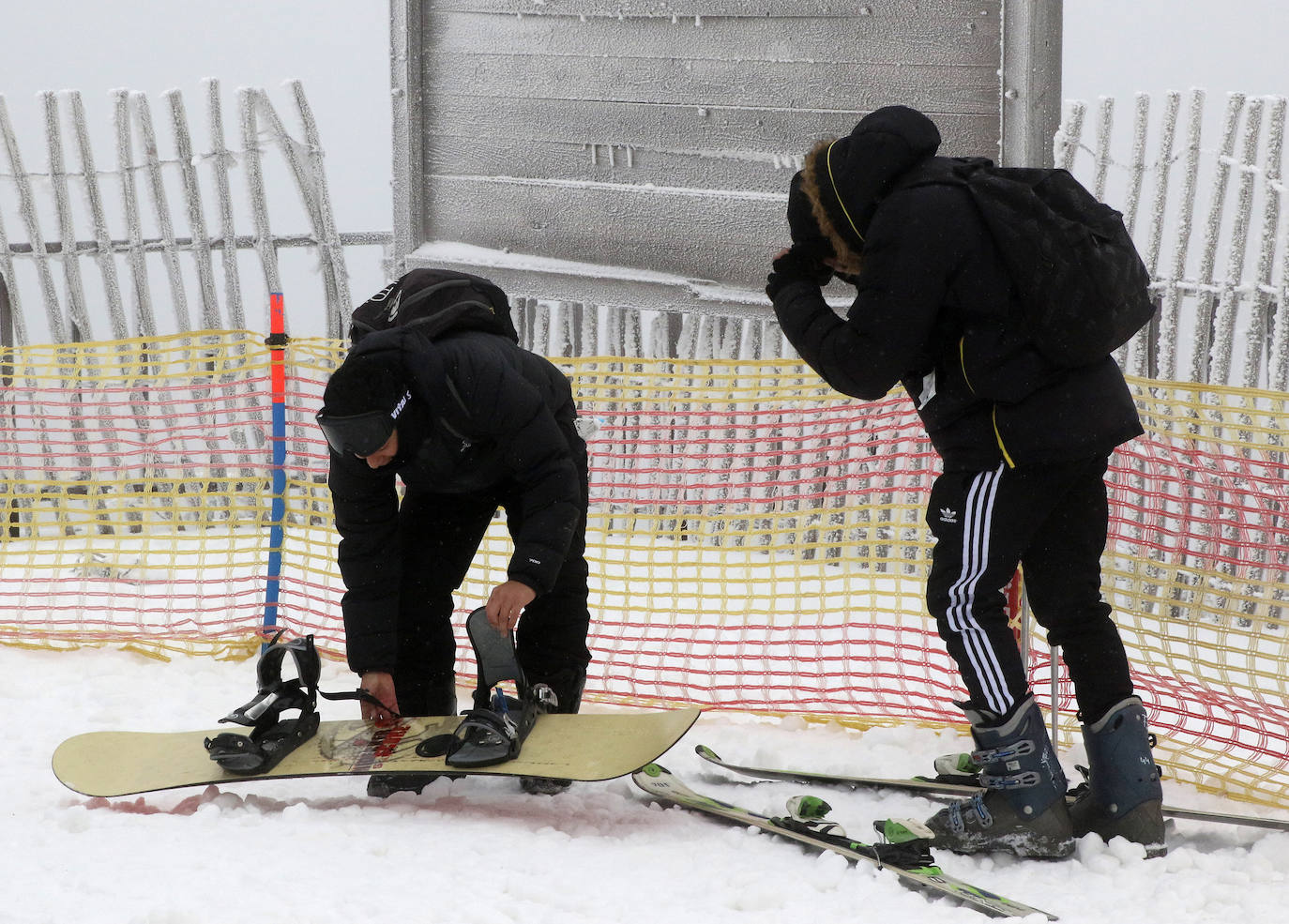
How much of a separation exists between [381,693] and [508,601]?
16.8 inches

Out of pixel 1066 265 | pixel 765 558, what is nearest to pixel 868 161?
pixel 1066 265

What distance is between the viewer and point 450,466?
262 centimetres

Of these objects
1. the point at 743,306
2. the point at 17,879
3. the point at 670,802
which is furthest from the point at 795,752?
the point at 743,306

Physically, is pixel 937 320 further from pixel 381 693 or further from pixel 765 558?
pixel 765 558

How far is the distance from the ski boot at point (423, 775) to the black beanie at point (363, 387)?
2.63 feet

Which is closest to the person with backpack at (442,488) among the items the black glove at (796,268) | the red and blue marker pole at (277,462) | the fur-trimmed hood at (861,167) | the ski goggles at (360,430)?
the ski goggles at (360,430)

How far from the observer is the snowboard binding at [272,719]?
261 cm

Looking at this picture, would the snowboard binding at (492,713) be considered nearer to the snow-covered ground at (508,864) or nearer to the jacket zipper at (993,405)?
the snow-covered ground at (508,864)

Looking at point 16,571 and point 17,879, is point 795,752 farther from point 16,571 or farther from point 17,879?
point 16,571

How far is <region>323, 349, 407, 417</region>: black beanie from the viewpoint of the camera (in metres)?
2.37

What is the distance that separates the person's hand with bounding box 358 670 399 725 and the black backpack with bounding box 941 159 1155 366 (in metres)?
1.57

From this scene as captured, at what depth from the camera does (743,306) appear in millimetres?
5234

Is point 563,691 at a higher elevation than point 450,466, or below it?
below

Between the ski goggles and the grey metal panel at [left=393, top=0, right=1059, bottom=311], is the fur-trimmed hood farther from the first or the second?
the grey metal panel at [left=393, top=0, right=1059, bottom=311]
